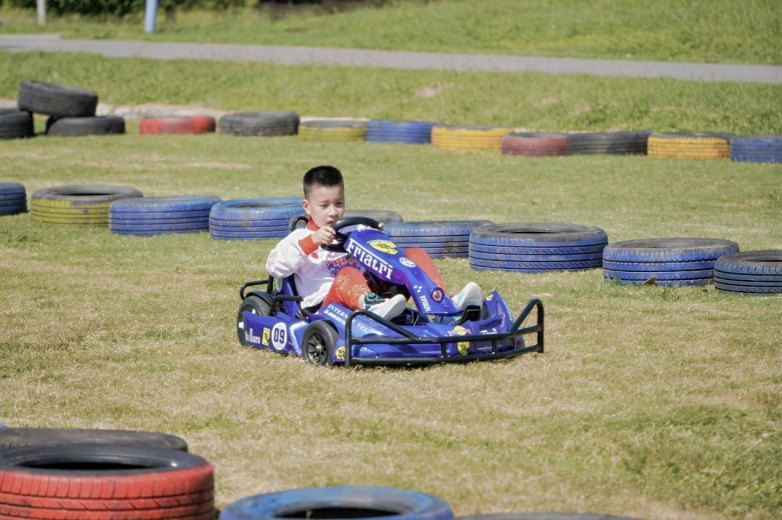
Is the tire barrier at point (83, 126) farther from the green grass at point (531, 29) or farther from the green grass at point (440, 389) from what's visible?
the green grass at point (440, 389)

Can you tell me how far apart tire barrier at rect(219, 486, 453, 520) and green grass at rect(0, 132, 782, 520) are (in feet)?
1.47

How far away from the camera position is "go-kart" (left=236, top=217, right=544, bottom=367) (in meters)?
5.89

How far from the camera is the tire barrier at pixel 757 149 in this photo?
15117 millimetres

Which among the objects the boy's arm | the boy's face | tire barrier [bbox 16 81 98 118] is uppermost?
tire barrier [bbox 16 81 98 118]

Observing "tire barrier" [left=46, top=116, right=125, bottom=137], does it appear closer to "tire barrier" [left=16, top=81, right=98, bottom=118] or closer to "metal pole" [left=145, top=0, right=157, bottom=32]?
"tire barrier" [left=16, top=81, right=98, bottom=118]

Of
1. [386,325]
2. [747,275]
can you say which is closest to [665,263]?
[747,275]

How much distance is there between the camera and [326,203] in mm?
6441

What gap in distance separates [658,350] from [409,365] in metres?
1.39

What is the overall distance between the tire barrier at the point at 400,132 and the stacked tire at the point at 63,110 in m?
4.62

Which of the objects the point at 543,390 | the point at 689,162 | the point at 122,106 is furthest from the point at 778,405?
the point at 122,106

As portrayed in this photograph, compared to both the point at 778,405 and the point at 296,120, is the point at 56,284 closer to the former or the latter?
the point at 778,405

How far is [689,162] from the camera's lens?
15.4m

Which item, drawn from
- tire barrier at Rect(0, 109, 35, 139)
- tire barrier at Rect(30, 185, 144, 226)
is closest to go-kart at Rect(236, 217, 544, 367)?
tire barrier at Rect(30, 185, 144, 226)

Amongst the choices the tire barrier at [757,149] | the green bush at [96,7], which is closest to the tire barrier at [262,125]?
the tire barrier at [757,149]
